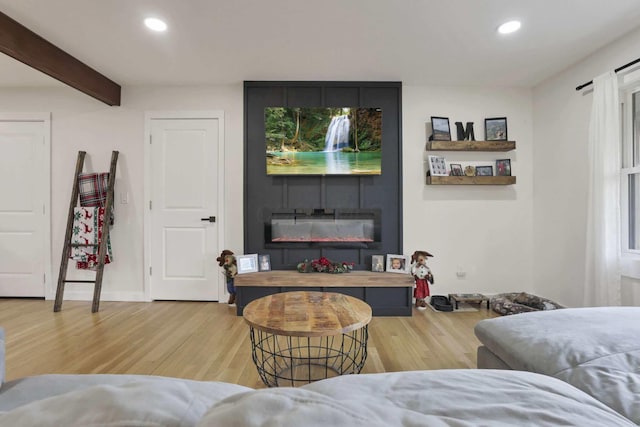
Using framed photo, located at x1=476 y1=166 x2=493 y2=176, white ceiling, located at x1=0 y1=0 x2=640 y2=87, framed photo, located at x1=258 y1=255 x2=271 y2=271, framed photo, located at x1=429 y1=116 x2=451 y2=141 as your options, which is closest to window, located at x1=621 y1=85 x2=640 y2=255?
white ceiling, located at x1=0 y1=0 x2=640 y2=87

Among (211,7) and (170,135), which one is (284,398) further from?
(170,135)

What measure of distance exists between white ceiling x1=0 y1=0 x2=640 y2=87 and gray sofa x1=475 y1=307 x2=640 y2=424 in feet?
6.97

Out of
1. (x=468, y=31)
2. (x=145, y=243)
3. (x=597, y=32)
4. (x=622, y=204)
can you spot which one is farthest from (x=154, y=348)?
(x=597, y=32)

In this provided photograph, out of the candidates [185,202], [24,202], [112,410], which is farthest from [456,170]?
[24,202]

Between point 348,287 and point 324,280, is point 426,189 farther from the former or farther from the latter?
point 324,280

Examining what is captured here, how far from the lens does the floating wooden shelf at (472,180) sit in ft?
11.5

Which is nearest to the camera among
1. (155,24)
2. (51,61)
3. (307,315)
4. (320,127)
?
(307,315)

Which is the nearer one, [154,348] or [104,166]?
[154,348]

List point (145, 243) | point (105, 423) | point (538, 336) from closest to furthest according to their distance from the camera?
1. point (105, 423)
2. point (538, 336)
3. point (145, 243)

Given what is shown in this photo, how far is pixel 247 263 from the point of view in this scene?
333cm

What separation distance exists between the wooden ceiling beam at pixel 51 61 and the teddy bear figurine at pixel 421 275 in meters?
3.88

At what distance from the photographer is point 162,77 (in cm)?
340

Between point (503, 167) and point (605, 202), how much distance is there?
44.3 inches

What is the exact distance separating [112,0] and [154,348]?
2.58 meters
